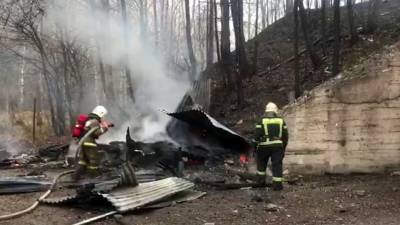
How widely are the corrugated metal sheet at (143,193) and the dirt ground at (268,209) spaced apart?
6.8 inches

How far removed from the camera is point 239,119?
15148 millimetres

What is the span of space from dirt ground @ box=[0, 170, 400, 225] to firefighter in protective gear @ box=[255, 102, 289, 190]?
346mm

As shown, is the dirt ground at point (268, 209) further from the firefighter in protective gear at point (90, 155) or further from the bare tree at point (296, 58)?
the bare tree at point (296, 58)

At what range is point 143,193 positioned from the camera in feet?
24.8

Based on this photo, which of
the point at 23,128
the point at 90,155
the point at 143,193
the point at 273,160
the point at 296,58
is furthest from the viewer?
the point at 23,128

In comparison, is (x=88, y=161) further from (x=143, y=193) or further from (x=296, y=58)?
(x=296, y=58)

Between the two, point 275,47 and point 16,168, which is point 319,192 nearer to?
point 16,168

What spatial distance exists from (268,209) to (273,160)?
1.67 meters

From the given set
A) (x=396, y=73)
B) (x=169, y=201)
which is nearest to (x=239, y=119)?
(x=396, y=73)

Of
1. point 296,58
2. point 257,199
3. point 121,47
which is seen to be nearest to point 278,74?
point 296,58

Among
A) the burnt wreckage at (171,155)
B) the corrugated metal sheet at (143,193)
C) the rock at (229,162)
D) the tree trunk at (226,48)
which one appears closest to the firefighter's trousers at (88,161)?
the burnt wreckage at (171,155)

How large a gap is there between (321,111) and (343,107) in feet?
1.50

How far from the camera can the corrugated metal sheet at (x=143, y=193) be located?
6.96 meters

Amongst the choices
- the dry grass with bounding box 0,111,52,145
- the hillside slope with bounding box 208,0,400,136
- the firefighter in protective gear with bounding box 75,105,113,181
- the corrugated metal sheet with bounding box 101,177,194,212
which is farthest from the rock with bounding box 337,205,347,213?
the dry grass with bounding box 0,111,52,145
